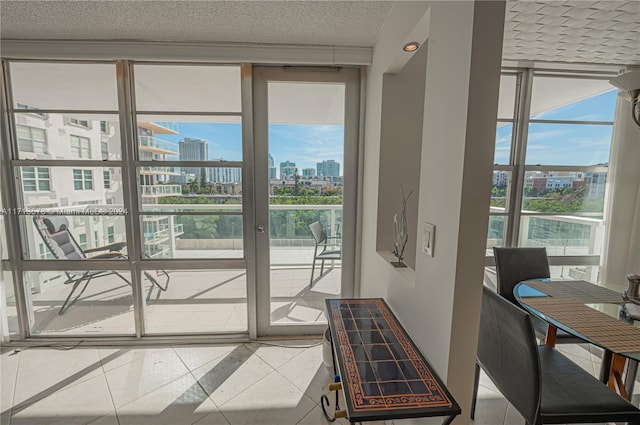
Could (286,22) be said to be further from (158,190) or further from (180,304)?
(180,304)

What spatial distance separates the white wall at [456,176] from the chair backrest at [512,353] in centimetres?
31

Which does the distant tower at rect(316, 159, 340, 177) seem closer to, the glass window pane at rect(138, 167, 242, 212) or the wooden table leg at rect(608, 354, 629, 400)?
the glass window pane at rect(138, 167, 242, 212)

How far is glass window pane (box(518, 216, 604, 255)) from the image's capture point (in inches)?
104

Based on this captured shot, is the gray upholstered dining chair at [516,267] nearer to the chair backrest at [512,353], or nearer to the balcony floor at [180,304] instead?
the chair backrest at [512,353]

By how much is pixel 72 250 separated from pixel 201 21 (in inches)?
86.1

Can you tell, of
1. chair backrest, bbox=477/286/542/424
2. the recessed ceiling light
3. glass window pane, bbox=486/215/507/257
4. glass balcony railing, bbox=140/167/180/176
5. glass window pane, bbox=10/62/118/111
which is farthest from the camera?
glass window pane, bbox=486/215/507/257

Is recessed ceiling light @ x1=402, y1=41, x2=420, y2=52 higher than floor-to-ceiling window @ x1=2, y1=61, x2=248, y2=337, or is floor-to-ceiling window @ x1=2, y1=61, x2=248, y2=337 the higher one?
recessed ceiling light @ x1=402, y1=41, x2=420, y2=52

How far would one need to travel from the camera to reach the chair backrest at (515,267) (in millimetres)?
2090

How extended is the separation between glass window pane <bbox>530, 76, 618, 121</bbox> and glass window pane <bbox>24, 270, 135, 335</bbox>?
13.7 ft

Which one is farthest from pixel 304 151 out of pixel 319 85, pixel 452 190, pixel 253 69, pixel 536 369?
pixel 536 369

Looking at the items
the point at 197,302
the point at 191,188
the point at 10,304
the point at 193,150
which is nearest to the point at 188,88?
the point at 193,150

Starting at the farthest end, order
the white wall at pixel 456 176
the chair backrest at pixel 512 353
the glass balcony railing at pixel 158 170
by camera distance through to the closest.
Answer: the glass balcony railing at pixel 158 170, the chair backrest at pixel 512 353, the white wall at pixel 456 176

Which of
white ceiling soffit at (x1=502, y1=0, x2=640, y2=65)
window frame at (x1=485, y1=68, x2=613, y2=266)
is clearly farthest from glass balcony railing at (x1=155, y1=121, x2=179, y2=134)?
window frame at (x1=485, y1=68, x2=613, y2=266)

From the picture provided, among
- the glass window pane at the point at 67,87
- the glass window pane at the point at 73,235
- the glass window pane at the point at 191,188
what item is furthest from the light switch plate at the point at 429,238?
the glass window pane at the point at 67,87
